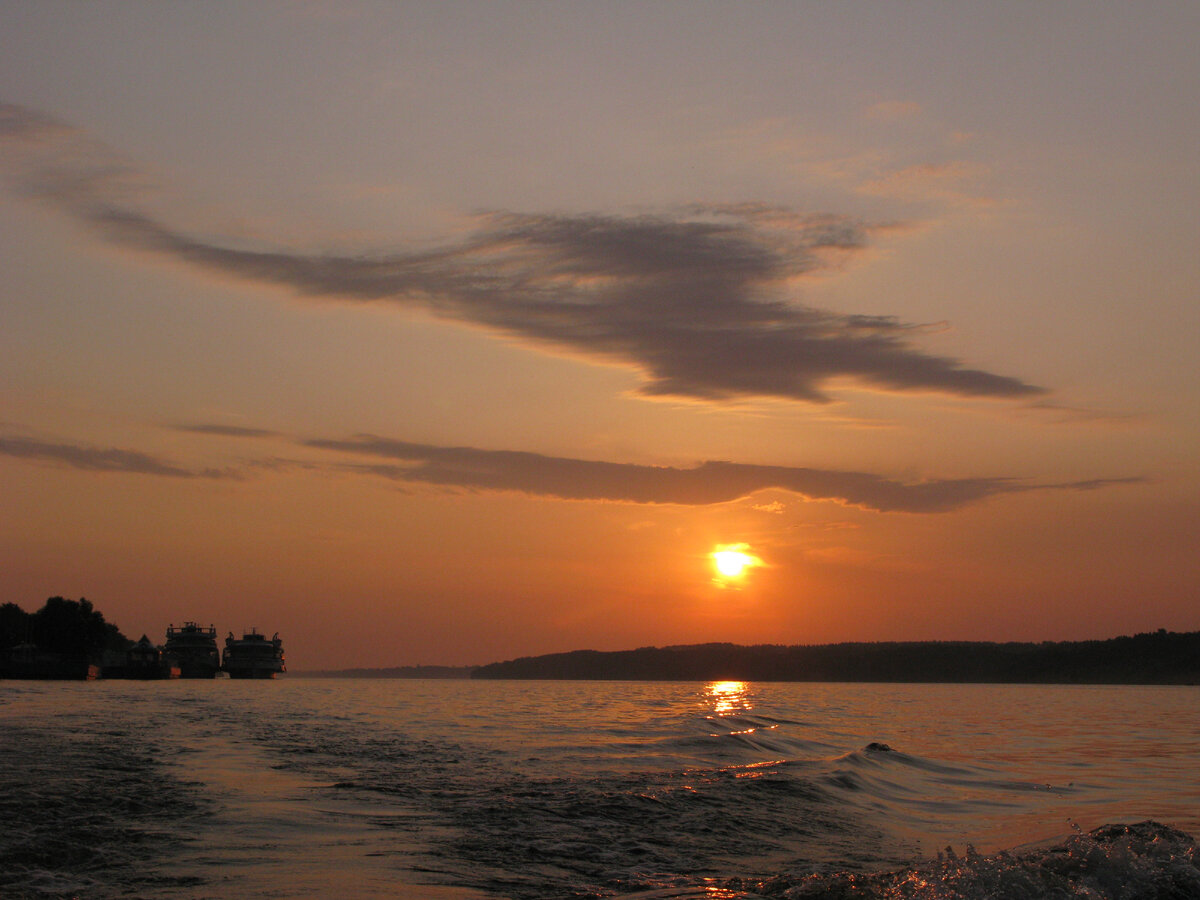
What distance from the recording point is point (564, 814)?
19859 millimetres

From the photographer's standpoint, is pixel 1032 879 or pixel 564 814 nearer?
pixel 1032 879

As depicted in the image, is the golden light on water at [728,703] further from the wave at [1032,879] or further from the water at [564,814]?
the wave at [1032,879]

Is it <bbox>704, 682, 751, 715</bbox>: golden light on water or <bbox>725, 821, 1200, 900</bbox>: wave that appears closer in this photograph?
<bbox>725, 821, 1200, 900</bbox>: wave

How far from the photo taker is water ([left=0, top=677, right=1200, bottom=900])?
13.7 metres

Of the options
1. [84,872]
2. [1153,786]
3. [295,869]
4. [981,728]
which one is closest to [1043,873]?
[295,869]

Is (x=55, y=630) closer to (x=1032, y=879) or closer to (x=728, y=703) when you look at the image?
(x=728, y=703)

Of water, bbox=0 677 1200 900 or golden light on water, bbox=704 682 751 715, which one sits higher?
water, bbox=0 677 1200 900

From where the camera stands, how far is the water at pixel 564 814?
45.1 ft

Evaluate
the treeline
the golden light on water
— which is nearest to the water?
the golden light on water

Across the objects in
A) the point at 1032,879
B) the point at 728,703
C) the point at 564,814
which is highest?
the point at 1032,879

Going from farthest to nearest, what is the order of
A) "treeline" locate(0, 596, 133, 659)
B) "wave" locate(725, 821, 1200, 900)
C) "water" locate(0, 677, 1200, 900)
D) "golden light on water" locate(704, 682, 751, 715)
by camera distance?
"treeline" locate(0, 596, 133, 659)
"golden light on water" locate(704, 682, 751, 715)
"water" locate(0, 677, 1200, 900)
"wave" locate(725, 821, 1200, 900)

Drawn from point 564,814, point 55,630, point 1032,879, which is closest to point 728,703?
point 564,814

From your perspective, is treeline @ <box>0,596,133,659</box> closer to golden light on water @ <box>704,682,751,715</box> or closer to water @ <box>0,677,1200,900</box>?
golden light on water @ <box>704,682,751,715</box>

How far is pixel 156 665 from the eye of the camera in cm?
18425
